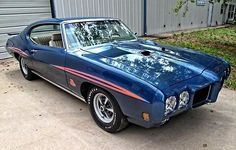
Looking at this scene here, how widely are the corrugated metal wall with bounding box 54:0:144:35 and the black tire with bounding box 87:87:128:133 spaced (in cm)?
569

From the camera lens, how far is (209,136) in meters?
2.99

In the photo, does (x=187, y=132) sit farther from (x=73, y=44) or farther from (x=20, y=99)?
(x=20, y=99)

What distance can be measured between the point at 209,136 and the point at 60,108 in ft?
7.65

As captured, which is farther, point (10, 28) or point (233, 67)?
point (10, 28)

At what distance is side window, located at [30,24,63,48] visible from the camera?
4023 mm

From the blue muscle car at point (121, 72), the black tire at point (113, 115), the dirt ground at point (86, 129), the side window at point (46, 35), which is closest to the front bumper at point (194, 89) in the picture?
the blue muscle car at point (121, 72)

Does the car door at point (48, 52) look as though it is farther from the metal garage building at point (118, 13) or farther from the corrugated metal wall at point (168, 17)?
the corrugated metal wall at point (168, 17)

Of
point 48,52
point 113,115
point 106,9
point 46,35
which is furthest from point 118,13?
point 113,115

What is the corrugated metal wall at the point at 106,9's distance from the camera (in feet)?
26.8

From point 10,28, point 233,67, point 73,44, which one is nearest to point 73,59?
point 73,44

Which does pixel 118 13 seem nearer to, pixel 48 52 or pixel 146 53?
pixel 48 52

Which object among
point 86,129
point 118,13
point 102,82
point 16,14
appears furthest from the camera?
point 118,13

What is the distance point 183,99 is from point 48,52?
239 centimetres

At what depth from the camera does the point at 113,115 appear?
9.55 feet
